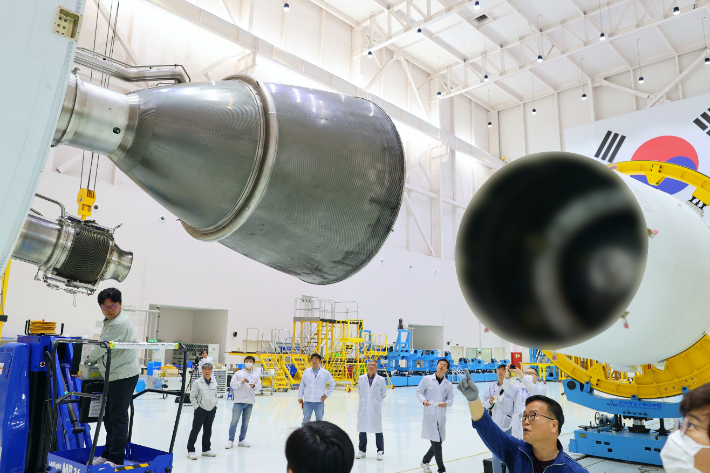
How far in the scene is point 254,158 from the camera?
98 cm

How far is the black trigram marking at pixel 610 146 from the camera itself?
28.0 ft

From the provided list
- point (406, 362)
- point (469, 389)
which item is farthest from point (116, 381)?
point (406, 362)

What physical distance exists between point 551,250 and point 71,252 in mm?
2675

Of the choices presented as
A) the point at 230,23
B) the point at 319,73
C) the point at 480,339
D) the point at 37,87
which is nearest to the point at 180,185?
the point at 37,87

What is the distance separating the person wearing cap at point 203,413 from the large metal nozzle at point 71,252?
5645 mm

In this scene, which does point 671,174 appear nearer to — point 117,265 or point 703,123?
point 703,123

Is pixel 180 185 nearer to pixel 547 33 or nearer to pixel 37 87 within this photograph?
pixel 37 87

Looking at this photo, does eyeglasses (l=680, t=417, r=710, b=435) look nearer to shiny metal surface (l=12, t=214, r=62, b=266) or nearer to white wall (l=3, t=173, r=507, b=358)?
shiny metal surface (l=12, t=214, r=62, b=266)

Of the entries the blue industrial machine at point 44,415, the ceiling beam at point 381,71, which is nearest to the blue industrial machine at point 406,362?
the ceiling beam at point 381,71

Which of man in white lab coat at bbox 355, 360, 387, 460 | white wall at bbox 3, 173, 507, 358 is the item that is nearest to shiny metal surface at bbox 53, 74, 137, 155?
man in white lab coat at bbox 355, 360, 387, 460

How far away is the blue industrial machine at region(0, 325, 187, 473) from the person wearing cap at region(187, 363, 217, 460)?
3302 millimetres

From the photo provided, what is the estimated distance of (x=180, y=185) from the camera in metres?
1.04

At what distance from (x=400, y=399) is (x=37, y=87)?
18.1 metres

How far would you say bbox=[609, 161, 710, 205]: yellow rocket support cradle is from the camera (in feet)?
16.5
